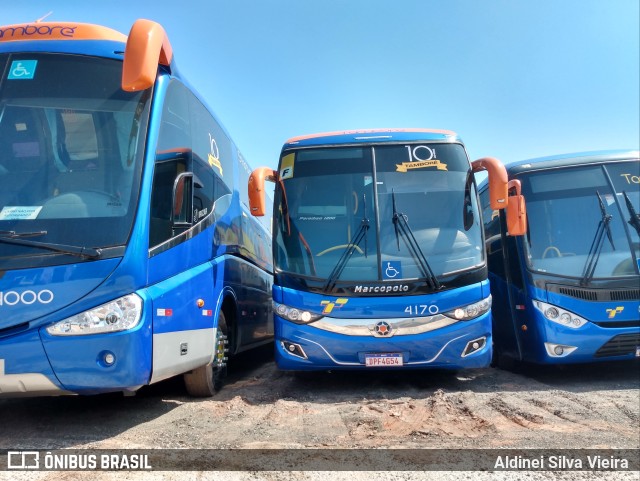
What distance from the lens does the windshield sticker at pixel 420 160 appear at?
22.6ft

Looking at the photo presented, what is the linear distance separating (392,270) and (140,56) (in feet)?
11.5

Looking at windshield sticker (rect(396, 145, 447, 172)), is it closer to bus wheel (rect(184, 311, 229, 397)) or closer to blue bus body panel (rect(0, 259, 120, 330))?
bus wheel (rect(184, 311, 229, 397))

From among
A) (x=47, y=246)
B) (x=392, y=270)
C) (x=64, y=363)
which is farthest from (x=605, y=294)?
(x=47, y=246)

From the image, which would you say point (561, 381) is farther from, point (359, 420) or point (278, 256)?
point (278, 256)

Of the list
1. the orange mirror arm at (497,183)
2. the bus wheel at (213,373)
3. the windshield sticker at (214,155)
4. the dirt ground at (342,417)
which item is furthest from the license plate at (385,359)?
the windshield sticker at (214,155)

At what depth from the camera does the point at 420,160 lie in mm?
6895

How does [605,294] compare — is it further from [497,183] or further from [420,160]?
[420,160]

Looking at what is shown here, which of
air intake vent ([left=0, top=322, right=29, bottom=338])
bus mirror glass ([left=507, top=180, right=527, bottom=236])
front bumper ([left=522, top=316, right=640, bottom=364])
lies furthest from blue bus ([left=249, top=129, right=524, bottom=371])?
air intake vent ([left=0, top=322, right=29, bottom=338])

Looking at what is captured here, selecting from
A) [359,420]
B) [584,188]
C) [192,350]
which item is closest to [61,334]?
[192,350]

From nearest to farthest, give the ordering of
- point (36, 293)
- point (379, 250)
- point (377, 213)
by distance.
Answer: point (36, 293)
point (379, 250)
point (377, 213)

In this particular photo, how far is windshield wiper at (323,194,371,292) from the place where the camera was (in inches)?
249

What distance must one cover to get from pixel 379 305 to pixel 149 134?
3.02 m

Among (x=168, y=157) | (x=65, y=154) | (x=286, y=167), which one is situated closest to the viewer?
(x=65, y=154)

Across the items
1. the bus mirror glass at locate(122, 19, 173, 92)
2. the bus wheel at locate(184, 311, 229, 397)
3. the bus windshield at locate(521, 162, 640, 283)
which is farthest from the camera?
the bus windshield at locate(521, 162, 640, 283)
